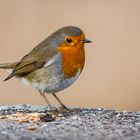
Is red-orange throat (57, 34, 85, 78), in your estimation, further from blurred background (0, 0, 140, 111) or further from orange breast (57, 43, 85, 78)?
blurred background (0, 0, 140, 111)

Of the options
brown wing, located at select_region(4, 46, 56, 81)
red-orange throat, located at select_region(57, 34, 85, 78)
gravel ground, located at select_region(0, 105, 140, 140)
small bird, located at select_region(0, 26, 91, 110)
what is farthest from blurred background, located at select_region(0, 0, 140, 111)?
gravel ground, located at select_region(0, 105, 140, 140)

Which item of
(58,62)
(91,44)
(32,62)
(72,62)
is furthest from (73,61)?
(91,44)

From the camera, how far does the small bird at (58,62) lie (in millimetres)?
8508

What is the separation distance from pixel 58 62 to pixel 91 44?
5.25 m

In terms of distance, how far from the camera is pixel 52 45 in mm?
8719

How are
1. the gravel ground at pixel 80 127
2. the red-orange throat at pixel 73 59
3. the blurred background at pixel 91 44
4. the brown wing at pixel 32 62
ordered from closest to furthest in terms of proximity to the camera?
1. the gravel ground at pixel 80 127
2. the red-orange throat at pixel 73 59
3. the brown wing at pixel 32 62
4. the blurred background at pixel 91 44

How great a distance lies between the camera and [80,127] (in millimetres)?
7457

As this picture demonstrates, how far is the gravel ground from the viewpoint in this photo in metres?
6.93

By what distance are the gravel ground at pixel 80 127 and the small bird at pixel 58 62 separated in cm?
31

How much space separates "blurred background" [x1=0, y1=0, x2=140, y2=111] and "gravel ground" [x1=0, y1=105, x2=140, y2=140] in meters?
3.59

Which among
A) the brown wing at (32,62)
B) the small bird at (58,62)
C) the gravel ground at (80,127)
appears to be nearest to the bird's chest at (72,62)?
the small bird at (58,62)

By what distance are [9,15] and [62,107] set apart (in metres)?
5.86

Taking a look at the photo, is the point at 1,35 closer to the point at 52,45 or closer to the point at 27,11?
the point at 27,11

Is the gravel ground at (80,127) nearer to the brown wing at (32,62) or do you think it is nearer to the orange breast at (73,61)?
the orange breast at (73,61)
